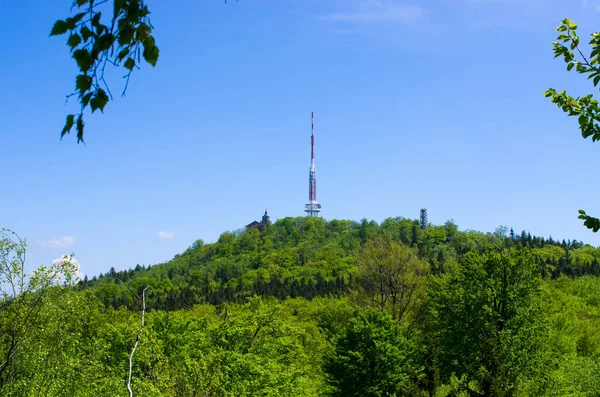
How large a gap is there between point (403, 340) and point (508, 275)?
8260 mm

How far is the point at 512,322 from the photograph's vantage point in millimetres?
34344

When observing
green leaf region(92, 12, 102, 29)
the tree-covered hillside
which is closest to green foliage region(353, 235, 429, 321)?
the tree-covered hillside

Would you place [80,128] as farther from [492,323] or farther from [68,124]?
[492,323]

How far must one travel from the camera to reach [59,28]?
3.16 meters

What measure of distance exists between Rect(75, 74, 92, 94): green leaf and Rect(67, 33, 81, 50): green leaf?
0.60ft

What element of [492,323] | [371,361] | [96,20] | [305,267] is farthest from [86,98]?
[305,267]

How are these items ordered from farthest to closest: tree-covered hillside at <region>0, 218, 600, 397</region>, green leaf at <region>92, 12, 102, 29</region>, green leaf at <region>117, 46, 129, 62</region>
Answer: tree-covered hillside at <region>0, 218, 600, 397</region> → green leaf at <region>117, 46, 129, 62</region> → green leaf at <region>92, 12, 102, 29</region>

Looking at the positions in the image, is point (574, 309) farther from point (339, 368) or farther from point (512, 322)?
point (339, 368)

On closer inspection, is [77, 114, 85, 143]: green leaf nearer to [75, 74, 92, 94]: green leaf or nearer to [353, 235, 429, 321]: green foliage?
[75, 74, 92, 94]: green leaf

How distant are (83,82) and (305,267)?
157988 millimetres

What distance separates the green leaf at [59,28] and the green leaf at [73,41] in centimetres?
5

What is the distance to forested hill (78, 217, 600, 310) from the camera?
124750 mm

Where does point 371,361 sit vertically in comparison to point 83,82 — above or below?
below

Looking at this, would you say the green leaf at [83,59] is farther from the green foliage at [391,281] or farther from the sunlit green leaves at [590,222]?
the green foliage at [391,281]
